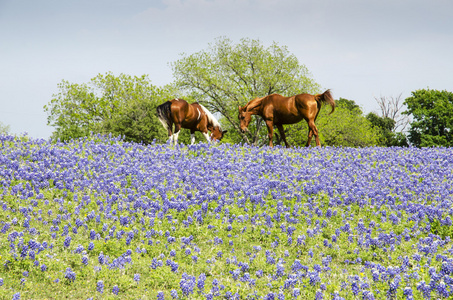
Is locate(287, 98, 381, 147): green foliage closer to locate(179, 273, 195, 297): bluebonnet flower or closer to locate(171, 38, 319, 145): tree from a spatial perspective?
locate(171, 38, 319, 145): tree

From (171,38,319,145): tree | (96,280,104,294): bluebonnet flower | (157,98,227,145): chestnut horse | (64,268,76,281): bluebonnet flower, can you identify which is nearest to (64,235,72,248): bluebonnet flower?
(64,268,76,281): bluebonnet flower

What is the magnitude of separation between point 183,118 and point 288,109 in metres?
6.34

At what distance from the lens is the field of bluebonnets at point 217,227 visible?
6695 mm

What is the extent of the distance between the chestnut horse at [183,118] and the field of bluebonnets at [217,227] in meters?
8.32

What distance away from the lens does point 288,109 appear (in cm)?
2142

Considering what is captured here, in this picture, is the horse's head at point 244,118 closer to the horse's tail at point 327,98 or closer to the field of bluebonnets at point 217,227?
the horse's tail at point 327,98

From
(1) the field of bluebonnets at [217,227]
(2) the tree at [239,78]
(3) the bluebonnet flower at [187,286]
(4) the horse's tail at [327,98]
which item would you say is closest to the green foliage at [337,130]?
(2) the tree at [239,78]

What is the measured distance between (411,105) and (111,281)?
48780mm

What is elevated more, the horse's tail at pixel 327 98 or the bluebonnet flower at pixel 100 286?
the horse's tail at pixel 327 98

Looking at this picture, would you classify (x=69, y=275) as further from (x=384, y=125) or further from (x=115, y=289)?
(x=384, y=125)

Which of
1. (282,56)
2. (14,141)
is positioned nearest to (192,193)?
(14,141)

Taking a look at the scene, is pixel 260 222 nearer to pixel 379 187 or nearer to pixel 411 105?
pixel 379 187

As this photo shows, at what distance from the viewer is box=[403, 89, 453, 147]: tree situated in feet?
144

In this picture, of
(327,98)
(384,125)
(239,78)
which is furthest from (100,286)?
(384,125)
